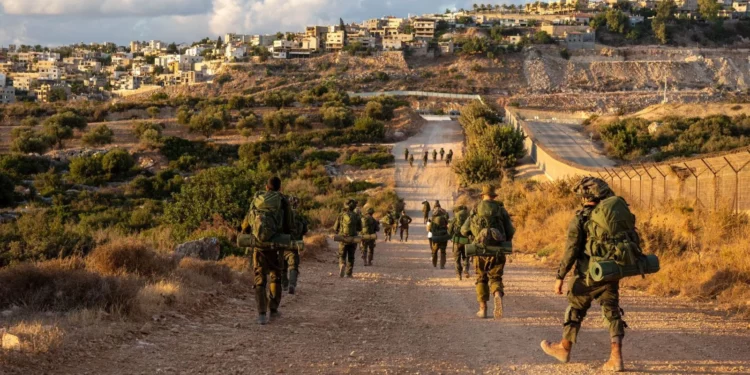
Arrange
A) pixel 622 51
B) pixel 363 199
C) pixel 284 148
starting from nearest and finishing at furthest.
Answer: pixel 363 199 → pixel 284 148 → pixel 622 51

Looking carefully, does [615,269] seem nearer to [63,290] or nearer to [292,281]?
[63,290]

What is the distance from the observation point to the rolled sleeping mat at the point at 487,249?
11.3 m

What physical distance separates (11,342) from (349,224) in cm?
1023

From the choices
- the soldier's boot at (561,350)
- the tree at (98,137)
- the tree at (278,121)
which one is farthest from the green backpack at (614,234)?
the tree at (278,121)

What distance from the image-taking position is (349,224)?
1741 cm

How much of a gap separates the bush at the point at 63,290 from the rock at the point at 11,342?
2.02m

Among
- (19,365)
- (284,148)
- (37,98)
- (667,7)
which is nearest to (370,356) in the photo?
(19,365)

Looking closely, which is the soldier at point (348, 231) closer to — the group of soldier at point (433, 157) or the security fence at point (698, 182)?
the security fence at point (698, 182)

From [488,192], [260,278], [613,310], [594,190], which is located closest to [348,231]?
[488,192]

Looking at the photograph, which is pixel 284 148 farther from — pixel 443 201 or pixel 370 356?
pixel 370 356

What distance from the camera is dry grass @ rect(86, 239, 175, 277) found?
40.5ft

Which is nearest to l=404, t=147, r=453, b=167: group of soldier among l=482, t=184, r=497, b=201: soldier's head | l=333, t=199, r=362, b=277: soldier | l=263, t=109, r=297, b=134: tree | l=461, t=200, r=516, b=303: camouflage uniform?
l=263, t=109, r=297, b=134: tree

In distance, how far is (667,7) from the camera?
199 meters

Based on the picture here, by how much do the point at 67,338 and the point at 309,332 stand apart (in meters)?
3.08
